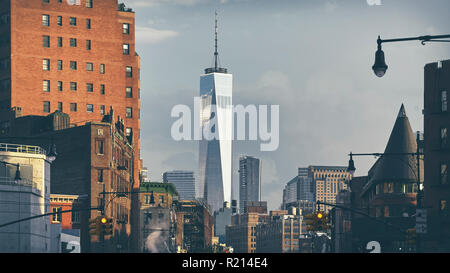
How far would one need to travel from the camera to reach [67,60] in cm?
14762

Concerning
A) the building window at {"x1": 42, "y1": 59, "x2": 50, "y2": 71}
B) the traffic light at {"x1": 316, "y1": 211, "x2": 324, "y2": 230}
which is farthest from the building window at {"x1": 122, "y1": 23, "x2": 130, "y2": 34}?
the traffic light at {"x1": 316, "y1": 211, "x2": 324, "y2": 230}

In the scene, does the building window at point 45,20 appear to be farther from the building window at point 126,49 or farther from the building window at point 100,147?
the building window at point 100,147

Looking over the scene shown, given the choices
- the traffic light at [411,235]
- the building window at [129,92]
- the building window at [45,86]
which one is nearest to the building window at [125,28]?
the building window at [129,92]

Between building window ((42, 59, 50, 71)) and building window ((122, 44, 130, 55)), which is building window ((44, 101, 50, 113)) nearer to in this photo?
building window ((42, 59, 50, 71))

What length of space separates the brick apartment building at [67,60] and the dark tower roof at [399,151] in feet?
157

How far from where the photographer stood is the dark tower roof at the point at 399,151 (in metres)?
126

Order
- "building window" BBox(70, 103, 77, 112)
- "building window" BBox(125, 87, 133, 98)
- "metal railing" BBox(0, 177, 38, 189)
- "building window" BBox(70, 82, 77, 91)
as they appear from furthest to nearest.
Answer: "building window" BBox(125, 87, 133, 98) → "building window" BBox(70, 82, 77, 91) → "building window" BBox(70, 103, 77, 112) → "metal railing" BBox(0, 177, 38, 189)

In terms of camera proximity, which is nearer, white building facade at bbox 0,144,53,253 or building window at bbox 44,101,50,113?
white building facade at bbox 0,144,53,253

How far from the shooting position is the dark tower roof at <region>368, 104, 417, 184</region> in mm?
126125

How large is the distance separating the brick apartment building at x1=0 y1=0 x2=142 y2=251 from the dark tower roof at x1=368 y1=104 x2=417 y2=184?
47.7 m

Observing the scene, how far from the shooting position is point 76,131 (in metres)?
125

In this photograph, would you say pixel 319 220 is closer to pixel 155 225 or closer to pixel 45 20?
pixel 45 20
